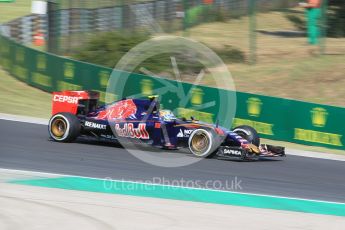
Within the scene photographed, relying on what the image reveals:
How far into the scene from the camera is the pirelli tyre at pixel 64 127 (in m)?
13.8

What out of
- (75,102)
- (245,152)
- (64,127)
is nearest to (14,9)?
(75,102)

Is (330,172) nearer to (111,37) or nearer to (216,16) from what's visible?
(111,37)

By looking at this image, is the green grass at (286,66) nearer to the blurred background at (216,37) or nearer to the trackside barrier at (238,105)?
the blurred background at (216,37)

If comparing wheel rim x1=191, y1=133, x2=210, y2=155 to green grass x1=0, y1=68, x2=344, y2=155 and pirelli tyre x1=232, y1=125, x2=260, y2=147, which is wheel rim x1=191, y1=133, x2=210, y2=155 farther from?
green grass x1=0, y1=68, x2=344, y2=155

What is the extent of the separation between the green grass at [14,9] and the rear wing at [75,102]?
2253 centimetres

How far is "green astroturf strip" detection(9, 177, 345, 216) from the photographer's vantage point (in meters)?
9.89

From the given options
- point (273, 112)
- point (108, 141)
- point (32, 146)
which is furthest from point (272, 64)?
point (32, 146)

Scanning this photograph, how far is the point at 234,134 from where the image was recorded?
13.2 m

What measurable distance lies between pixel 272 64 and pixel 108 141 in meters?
9.71

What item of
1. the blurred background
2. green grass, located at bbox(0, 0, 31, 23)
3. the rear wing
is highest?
green grass, located at bbox(0, 0, 31, 23)

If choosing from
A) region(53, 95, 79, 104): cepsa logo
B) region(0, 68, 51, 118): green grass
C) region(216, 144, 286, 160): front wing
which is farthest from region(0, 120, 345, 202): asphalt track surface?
region(0, 68, 51, 118): green grass

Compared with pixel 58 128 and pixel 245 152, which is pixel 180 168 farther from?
pixel 58 128

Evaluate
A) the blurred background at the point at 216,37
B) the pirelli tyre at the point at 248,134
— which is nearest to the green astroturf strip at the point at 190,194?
the pirelli tyre at the point at 248,134

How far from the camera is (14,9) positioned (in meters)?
39.4
